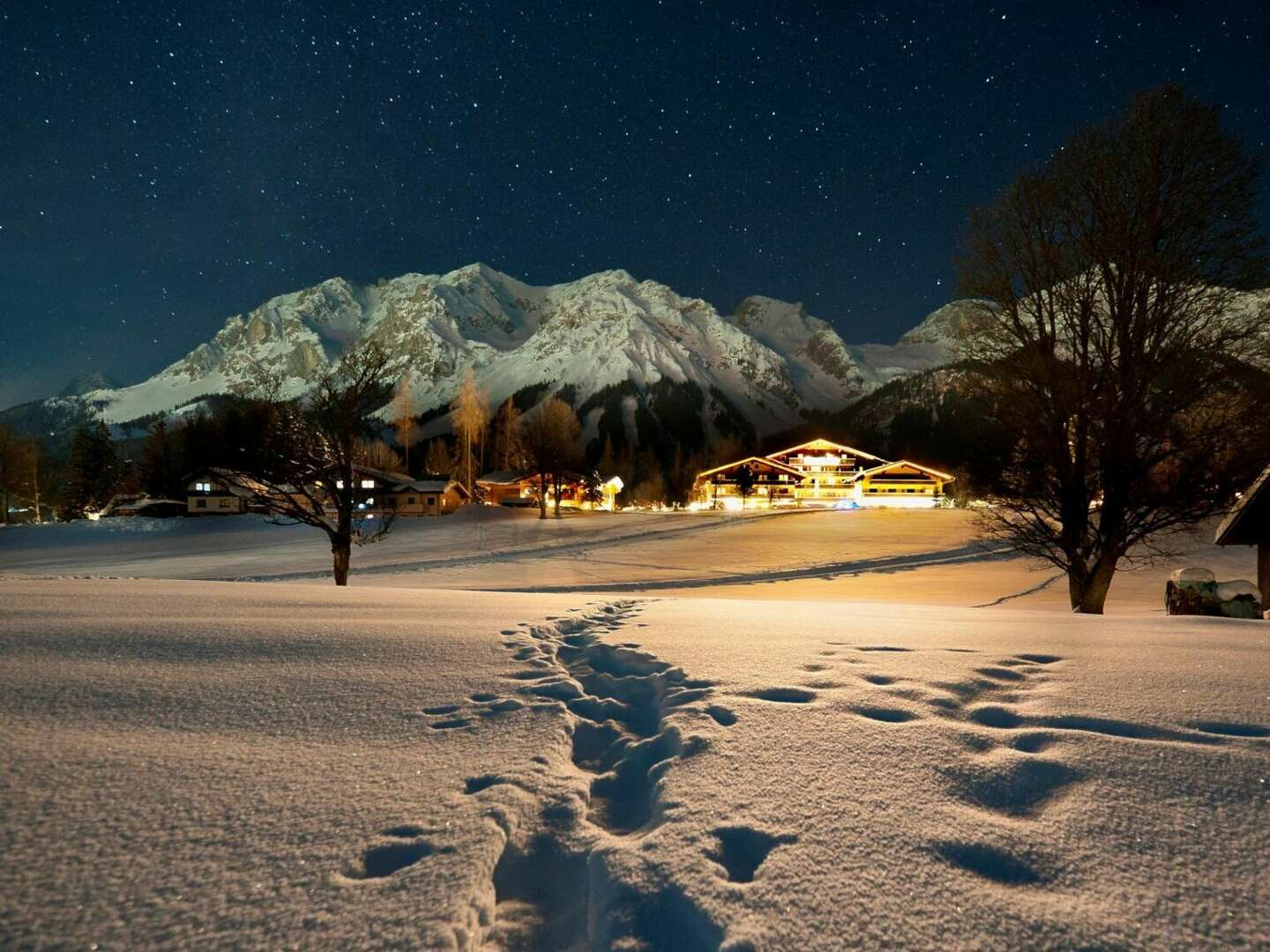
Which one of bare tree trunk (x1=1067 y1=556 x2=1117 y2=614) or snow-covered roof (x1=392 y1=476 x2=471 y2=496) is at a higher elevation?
snow-covered roof (x1=392 y1=476 x2=471 y2=496)

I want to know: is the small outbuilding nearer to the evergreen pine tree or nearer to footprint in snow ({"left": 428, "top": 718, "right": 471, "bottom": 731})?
the evergreen pine tree

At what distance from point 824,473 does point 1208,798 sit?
269 feet

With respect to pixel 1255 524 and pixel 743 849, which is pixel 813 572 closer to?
pixel 1255 524

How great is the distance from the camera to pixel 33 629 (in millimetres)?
4102

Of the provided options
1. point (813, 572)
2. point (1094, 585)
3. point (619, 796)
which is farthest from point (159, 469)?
point (1094, 585)

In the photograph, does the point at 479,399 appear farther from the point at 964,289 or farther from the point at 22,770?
the point at 22,770

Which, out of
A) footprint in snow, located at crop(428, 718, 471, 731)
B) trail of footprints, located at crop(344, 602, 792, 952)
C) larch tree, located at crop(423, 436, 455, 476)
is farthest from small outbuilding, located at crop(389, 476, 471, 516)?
footprint in snow, located at crop(428, 718, 471, 731)

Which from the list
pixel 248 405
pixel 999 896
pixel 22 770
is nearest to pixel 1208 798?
pixel 999 896

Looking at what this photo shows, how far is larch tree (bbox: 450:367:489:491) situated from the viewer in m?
76.7

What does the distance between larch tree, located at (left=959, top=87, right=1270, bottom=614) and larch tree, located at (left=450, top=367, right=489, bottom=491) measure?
227ft

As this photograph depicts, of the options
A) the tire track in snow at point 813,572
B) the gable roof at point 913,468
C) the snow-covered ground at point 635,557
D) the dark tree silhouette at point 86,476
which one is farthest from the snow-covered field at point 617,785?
the dark tree silhouette at point 86,476

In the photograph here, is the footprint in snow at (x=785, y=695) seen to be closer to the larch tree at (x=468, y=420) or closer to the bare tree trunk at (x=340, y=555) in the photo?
the bare tree trunk at (x=340, y=555)

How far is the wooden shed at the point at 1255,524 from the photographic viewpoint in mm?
10406

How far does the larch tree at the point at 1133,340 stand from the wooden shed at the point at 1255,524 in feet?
5.08
